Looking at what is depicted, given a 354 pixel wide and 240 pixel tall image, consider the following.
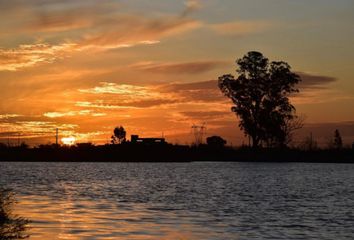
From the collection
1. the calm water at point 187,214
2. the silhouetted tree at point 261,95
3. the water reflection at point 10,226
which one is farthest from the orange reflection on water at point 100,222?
the silhouetted tree at point 261,95

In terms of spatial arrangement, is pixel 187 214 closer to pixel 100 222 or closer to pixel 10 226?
pixel 100 222

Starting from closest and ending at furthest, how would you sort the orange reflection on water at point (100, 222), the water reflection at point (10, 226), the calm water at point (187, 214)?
the water reflection at point (10, 226)
the orange reflection on water at point (100, 222)
the calm water at point (187, 214)

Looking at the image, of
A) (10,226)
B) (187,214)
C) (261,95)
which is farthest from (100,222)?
(261,95)

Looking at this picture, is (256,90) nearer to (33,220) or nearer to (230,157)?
(230,157)

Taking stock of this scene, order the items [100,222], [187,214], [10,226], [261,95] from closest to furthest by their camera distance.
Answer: [10,226] → [100,222] → [187,214] → [261,95]

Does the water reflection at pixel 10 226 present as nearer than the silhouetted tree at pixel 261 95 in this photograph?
Yes

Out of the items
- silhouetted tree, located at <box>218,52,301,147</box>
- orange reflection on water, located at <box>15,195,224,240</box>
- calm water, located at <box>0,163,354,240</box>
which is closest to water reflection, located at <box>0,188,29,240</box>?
orange reflection on water, located at <box>15,195,224,240</box>

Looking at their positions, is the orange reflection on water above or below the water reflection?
below

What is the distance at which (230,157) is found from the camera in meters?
171

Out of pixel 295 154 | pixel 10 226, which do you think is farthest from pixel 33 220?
pixel 295 154

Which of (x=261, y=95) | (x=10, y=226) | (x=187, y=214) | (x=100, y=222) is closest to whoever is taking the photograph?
(x=10, y=226)

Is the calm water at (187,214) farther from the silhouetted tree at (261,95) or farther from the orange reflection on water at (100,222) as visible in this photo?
the silhouetted tree at (261,95)

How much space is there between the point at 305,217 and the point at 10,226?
19.5 meters

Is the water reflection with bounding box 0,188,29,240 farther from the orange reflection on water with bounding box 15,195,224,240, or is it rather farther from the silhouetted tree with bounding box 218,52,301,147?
the silhouetted tree with bounding box 218,52,301,147
